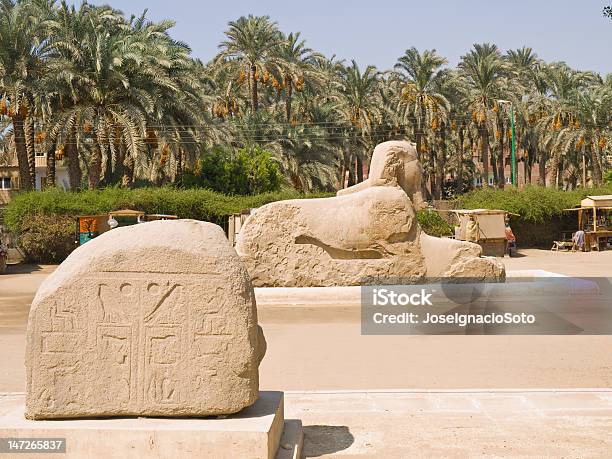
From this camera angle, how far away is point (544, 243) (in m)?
28.2

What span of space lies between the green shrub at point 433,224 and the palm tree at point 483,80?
513 inches

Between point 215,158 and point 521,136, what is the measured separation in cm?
2040

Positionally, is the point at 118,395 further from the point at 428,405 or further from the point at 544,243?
the point at 544,243

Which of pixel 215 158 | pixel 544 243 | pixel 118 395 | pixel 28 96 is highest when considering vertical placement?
pixel 28 96

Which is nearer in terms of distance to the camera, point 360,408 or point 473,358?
point 360,408

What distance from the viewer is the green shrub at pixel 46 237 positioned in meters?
21.7

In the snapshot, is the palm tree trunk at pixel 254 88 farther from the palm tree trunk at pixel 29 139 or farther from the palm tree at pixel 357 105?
the palm tree trunk at pixel 29 139

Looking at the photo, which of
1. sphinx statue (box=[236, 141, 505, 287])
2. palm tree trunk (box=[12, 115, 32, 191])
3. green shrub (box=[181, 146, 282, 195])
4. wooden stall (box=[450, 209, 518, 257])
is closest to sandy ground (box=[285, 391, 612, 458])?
sphinx statue (box=[236, 141, 505, 287])

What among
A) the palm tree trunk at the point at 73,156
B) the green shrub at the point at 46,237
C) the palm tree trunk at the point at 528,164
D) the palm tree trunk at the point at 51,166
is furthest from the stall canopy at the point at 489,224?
the palm tree trunk at the point at 528,164

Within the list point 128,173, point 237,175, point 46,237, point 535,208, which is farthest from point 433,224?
point 46,237

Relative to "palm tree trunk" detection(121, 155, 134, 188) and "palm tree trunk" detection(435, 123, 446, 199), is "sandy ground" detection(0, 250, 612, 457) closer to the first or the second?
"palm tree trunk" detection(121, 155, 134, 188)

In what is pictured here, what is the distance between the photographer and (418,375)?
6.88 m

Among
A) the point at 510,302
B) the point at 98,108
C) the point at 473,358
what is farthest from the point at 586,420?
the point at 98,108

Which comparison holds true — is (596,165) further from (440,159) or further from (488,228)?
(488,228)
